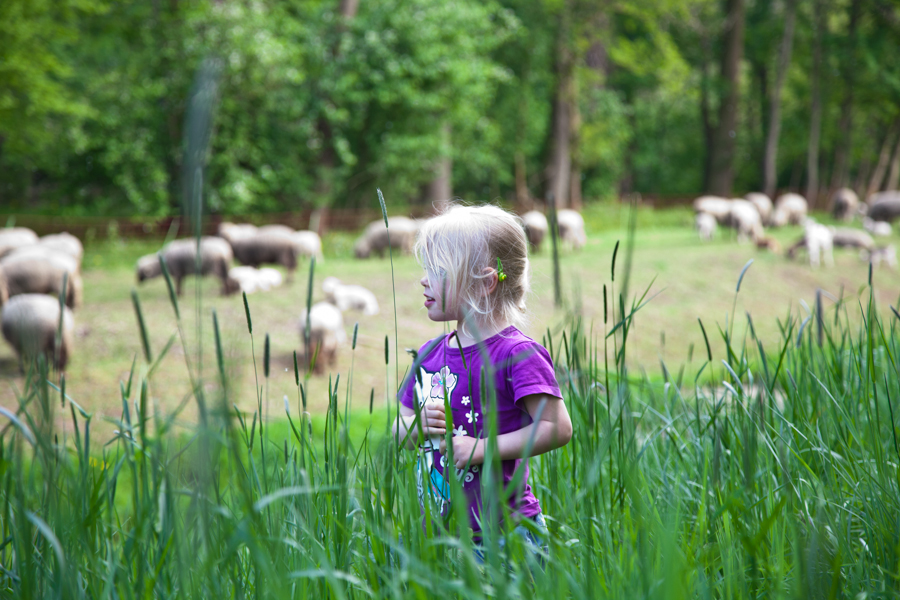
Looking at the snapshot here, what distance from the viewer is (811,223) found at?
43.5ft

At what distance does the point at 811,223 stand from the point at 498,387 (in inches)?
532

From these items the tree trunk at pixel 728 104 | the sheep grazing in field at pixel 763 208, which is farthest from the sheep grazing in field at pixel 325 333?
the tree trunk at pixel 728 104

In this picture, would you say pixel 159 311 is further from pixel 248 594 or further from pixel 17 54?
pixel 248 594

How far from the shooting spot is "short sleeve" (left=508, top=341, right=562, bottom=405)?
1543 mm

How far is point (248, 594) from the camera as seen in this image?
1375mm

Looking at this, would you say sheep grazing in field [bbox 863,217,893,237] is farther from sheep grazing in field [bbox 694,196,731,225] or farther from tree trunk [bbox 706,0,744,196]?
tree trunk [bbox 706,0,744,196]

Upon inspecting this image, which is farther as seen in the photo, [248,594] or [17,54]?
[17,54]

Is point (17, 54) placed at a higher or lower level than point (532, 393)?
higher

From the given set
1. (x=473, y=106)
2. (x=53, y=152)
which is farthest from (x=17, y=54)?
(x=473, y=106)

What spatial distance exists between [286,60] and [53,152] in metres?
6.34

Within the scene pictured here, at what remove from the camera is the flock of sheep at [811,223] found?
527 inches

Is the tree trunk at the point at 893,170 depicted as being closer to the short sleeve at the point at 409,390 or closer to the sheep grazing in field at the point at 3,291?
the sheep grazing in field at the point at 3,291

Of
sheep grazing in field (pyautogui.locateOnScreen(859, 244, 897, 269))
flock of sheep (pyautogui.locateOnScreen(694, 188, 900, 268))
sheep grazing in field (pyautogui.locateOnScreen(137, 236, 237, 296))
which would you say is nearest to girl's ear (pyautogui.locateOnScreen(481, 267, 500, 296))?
sheep grazing in field (pyautogui.locateOnScreen(137, 236, 237, 296))

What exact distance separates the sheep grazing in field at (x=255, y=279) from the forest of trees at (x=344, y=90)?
2455mm
